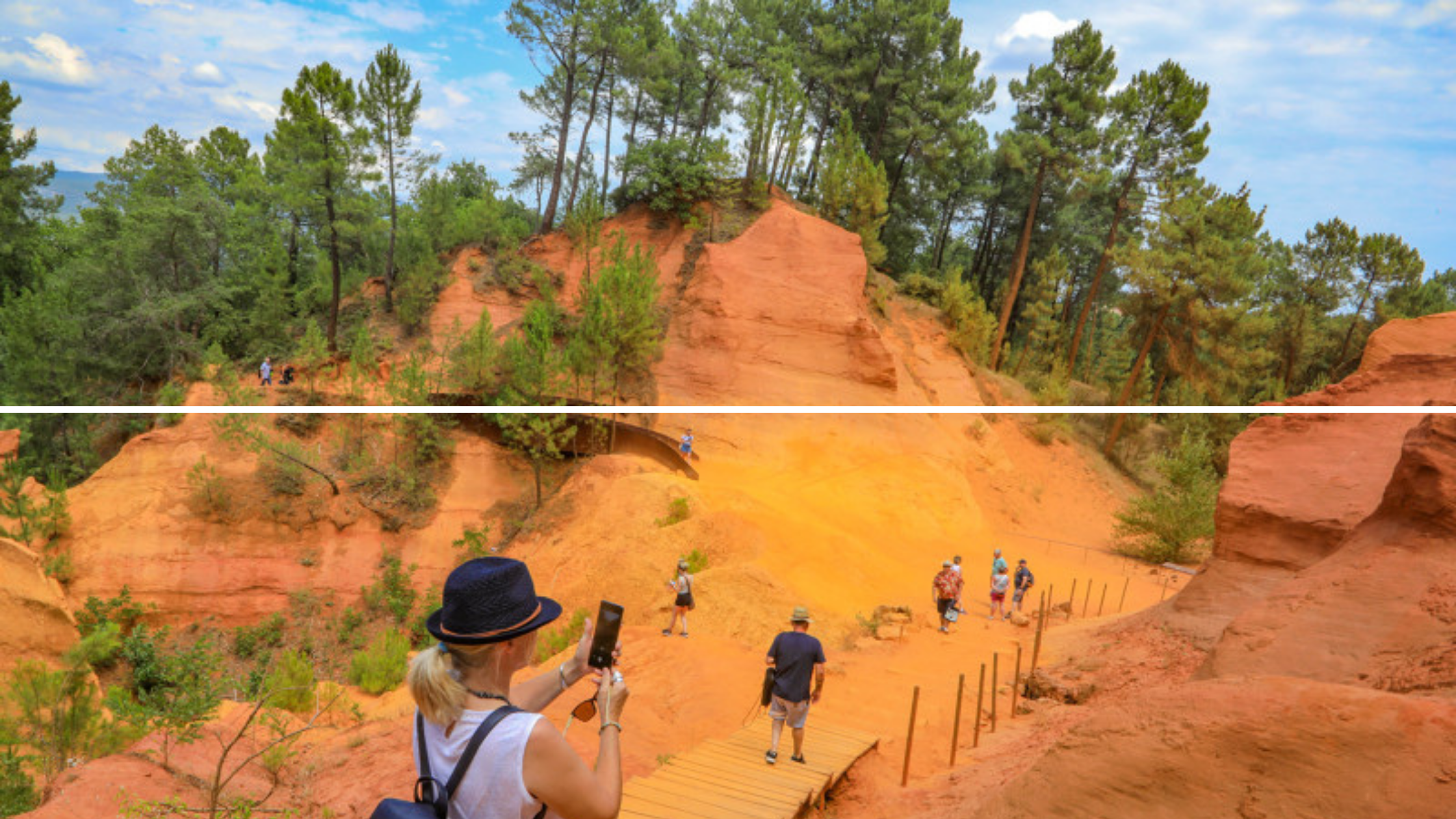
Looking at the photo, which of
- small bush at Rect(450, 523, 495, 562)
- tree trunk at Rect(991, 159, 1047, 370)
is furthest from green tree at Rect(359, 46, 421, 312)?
tree trunk at Rect(991, 159, 1047, 370)

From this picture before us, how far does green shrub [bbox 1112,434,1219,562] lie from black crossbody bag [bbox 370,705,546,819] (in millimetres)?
22694

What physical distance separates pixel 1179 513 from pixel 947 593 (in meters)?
12.0

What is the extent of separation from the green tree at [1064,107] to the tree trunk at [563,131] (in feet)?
56.1

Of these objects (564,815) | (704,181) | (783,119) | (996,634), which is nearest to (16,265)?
(704,181)

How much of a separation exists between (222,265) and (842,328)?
23.0m

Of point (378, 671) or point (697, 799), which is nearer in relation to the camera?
point (697, 799)

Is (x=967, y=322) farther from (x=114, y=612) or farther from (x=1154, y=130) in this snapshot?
(x=114, y=612)

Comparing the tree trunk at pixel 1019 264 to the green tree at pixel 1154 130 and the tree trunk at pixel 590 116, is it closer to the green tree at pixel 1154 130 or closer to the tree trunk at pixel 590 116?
the green tree at pixel 1154 130

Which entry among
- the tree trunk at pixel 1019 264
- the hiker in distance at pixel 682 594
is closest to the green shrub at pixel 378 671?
the hiker in distance at pixel 682 594

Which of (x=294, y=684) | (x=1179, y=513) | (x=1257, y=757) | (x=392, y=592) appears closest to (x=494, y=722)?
(x=1257, y=757)

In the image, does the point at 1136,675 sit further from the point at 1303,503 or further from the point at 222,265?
the point at 222,265

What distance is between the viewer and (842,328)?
976 inches

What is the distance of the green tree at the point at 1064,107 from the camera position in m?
28.8

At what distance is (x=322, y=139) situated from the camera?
2244cm
